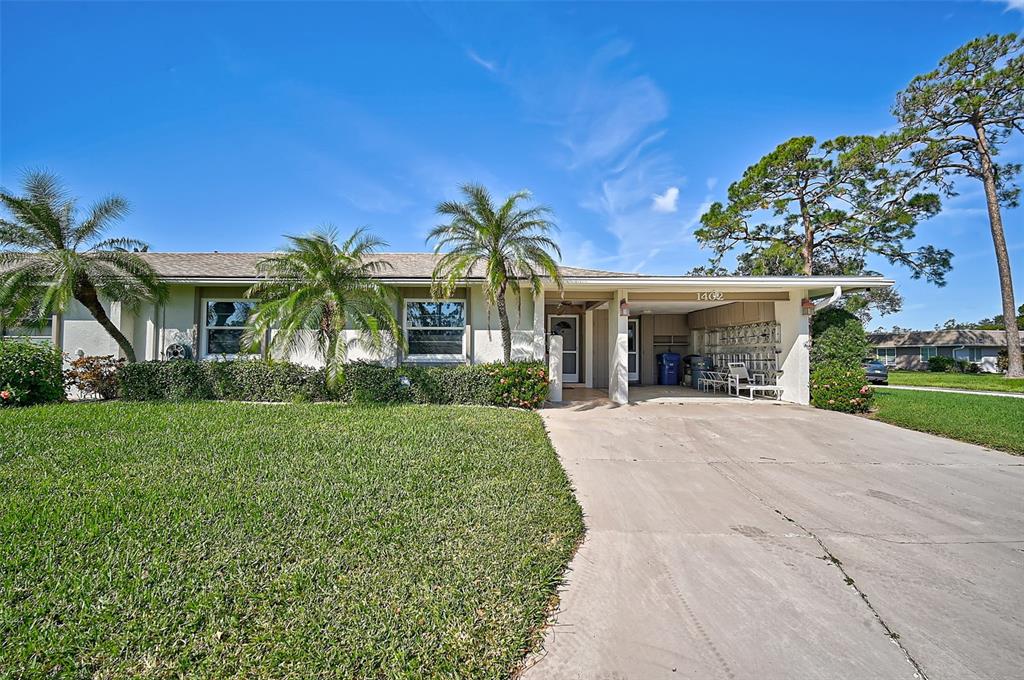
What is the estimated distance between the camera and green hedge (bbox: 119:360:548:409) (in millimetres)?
9875

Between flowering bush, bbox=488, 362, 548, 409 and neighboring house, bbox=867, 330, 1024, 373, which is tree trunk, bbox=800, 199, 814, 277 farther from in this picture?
flowering bush, bbox=488, 362, 548, 409

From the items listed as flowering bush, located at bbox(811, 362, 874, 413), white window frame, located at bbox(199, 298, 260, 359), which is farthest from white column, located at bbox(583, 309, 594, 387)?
white window frame, located at bbox(199, 298, 260, 359)

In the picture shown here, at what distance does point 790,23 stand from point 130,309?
1708 centimetres

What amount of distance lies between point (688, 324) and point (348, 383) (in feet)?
43.4

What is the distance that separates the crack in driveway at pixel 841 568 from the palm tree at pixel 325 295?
7.16 metres

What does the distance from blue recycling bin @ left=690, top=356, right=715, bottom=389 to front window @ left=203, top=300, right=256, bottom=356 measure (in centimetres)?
1482

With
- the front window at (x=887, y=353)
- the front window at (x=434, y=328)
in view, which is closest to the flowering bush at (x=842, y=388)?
the front window at (x=434, y=328)

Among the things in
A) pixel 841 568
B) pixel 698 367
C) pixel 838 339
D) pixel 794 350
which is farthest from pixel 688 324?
pixel 841 568

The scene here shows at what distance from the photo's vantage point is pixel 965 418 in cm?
888

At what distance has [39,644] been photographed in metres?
2.24

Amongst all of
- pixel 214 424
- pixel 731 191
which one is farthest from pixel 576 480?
pixel 731 191

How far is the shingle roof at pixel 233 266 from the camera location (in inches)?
426

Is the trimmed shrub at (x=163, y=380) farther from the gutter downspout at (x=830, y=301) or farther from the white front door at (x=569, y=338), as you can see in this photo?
the gutter downspout at (x=830, y=301)

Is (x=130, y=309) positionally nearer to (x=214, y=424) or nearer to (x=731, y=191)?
(x=214, y=424)
